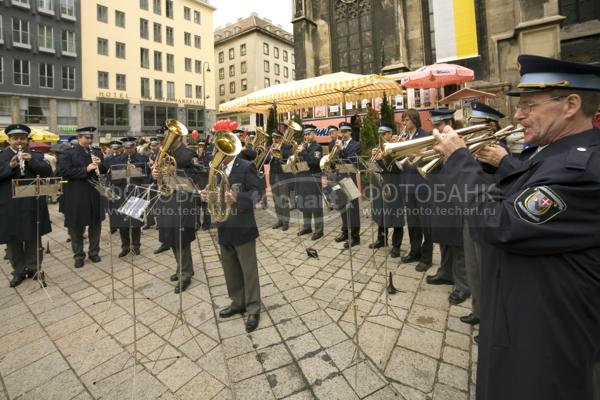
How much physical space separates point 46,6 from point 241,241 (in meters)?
41.6

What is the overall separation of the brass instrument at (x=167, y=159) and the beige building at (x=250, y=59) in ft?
153

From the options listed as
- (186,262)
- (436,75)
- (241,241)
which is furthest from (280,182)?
(436,75)

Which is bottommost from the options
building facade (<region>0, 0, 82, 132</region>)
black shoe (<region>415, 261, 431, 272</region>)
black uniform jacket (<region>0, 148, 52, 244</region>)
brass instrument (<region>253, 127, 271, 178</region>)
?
black shoe (<region>415, 261, 431, 272</region>)

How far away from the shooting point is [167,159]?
15.0 feet

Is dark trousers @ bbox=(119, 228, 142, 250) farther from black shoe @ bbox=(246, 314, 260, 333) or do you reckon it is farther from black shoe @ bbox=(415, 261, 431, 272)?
black shoe @ bbox=(415, 261, 431, 272)

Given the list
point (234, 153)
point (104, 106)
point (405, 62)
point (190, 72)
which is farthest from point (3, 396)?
point (190, 72)

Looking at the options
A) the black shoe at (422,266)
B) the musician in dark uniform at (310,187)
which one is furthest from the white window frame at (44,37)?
the black shoe at (422,266)

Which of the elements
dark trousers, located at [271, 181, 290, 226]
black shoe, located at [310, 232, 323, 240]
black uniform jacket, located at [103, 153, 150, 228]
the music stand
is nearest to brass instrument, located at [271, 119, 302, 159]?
dark trousers, located at [271, 181, 290, 226]

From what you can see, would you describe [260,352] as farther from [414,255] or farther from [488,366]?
[414,255]

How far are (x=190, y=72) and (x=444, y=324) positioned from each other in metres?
46.6

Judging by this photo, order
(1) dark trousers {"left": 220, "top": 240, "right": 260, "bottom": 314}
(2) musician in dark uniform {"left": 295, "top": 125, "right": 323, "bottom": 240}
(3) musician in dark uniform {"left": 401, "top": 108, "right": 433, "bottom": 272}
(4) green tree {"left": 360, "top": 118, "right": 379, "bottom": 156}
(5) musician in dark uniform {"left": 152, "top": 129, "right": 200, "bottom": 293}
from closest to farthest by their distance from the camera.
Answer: (1) dark trousers {"left": 220, "top": 240, "right": 260, "bottom": 314} < (5) musician in dark uniform {"left": 152, "top": 129, "right": 200, "bottom": 293} < (3) musician in dark uniform {"left": 401, "top": 108, "right": 433, "bottom": 272} < (2) musician in dark uniform {"left": 295, "top": 125, "right": 323, "bottom": 240} < (4) green tree {"left": 360, "top": 118, "right": 379, "bottom": 156}

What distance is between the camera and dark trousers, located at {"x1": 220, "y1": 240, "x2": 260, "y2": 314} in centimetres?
368

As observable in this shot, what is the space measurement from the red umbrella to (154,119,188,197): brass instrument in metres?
9.65

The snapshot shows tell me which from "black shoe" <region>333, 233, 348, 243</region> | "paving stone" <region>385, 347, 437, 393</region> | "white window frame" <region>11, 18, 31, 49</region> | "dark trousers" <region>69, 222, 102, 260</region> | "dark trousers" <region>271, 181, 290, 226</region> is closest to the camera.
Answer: "paving stone" <region>385, 347, 437, 393</region>
